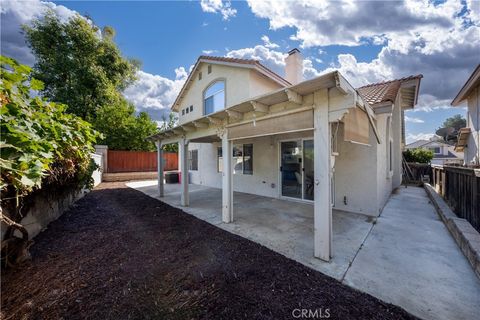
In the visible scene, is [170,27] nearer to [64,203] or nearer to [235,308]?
[64,203]

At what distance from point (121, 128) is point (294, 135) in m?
16.4

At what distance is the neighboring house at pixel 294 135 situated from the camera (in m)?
3.05

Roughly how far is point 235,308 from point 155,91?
33529 millimetres

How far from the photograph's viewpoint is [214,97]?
32.5 feet

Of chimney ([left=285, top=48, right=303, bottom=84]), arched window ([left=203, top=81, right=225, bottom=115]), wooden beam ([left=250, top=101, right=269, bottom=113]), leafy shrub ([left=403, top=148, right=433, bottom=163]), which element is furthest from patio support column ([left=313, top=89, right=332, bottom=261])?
leafy shrub ([left=403, top=148, right=433, bottom=163])

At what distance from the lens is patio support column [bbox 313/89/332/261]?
2988 mm

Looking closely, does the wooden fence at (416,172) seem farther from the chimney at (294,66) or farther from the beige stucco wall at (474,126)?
the chimney at (294,66)

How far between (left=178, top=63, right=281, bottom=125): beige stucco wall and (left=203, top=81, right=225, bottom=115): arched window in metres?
0.22

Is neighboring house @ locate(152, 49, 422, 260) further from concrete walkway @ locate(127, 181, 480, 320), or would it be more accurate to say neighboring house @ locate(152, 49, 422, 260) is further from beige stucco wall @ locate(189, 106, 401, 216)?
concrete walkway @ locate(127, 181, 480, 320)

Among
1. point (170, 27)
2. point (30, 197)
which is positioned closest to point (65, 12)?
point (170, 27)

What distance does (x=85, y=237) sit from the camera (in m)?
4.08

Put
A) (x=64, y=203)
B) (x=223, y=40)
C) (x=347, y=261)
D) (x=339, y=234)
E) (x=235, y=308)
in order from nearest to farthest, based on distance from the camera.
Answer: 1. (x=235, y=308)
2. (x=347, y=261)
3. (x=339, y=234)
4. (x=64, y=203)
5. (x=223, y=40)

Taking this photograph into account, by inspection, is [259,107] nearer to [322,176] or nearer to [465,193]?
[322,176]

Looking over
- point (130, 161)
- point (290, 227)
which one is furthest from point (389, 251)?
point (130, 161)
